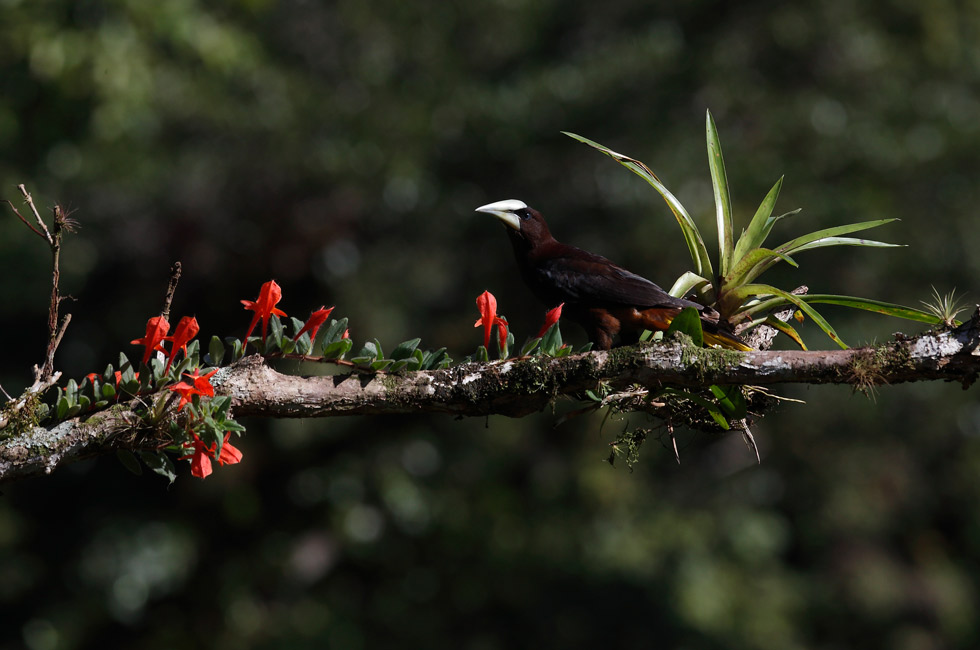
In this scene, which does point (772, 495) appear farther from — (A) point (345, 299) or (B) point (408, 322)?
(A) point (345, 299)

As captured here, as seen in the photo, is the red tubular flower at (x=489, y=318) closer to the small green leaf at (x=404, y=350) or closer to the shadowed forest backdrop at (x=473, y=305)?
the small green leaf at (x=404, y=350)

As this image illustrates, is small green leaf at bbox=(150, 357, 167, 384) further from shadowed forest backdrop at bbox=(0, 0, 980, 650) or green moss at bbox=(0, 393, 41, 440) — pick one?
shadowed forest backdrop at bbox=(0, 0, 980, 650)

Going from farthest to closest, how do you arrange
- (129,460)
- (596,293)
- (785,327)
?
(596,293) < (785,327) < (129,460)

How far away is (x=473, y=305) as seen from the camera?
1046cm

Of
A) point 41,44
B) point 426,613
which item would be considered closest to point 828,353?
point 41,44

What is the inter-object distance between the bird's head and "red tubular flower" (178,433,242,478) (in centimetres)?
147

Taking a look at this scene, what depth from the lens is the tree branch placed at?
2033mm

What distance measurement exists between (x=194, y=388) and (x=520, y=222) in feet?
5.31

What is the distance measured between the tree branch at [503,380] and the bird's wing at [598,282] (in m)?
0.50

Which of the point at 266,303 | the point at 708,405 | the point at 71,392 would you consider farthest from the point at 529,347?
the point at 71,392

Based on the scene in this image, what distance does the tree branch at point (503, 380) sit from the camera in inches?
80.0

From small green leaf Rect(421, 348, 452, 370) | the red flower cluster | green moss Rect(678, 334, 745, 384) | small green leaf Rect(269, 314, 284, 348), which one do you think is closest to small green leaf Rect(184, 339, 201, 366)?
the red flower cluster

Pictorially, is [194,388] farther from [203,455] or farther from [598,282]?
[598,282]

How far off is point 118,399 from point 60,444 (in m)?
0.15
